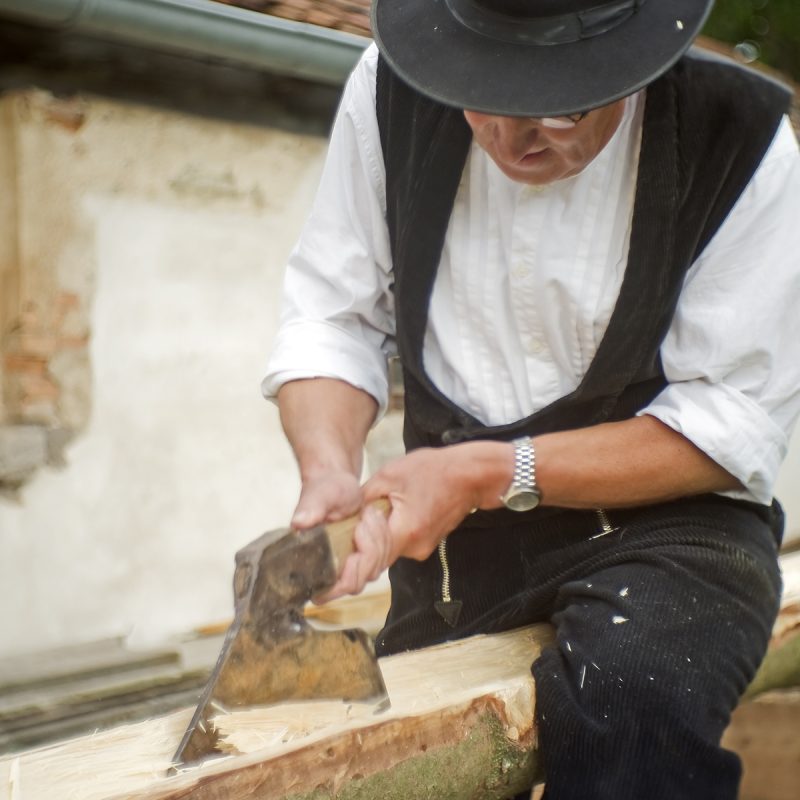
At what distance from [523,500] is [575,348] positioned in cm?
32

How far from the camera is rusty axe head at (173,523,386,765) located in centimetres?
163

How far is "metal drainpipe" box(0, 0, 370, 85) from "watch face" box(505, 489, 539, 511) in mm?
3065

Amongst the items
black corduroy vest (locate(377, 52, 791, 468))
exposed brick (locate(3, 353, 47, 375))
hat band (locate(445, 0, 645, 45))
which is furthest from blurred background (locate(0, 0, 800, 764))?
hat band (locate(445, 0, 645, 45))

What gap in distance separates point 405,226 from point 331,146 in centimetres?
28

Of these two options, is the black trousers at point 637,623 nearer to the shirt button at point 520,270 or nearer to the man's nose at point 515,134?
the shirt button at point 520,270

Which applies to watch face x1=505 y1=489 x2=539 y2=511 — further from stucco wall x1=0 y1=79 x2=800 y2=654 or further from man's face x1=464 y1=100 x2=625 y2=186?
stucco wall x1=0 y1=79 x2=800 y2=654

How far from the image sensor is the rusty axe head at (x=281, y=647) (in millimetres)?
1635

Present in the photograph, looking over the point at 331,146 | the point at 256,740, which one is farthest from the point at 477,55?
the point at 256,740

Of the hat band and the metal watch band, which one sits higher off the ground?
the hat band

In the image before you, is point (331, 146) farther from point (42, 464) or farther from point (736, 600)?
point (42, 464)

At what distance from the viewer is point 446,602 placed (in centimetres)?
226

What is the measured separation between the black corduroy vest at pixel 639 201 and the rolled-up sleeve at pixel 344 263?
47mm

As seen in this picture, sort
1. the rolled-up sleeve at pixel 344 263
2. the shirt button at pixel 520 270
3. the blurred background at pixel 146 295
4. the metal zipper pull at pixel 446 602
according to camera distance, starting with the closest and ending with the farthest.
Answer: the shirt button at pixel 520 270, the rolled-up sleeve at pixel 344 263, the metal zipper pull at pixel 446 602, the blurred background at pixel 146 295

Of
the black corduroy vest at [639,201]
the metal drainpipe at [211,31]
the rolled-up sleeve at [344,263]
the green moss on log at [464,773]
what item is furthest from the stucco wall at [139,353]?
the green moss on log at [464,773]
